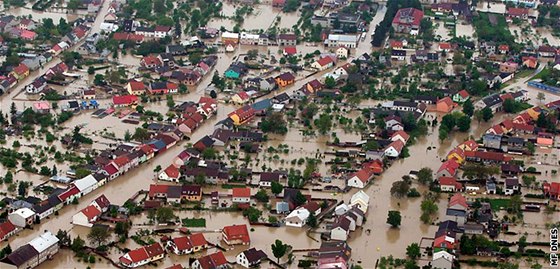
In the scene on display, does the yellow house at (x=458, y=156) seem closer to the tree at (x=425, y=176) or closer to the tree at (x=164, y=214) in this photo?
the tree at (x=425, y=176)

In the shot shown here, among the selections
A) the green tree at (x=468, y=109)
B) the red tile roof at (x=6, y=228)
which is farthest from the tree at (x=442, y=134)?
the red tile roof at (x=6, y=228)

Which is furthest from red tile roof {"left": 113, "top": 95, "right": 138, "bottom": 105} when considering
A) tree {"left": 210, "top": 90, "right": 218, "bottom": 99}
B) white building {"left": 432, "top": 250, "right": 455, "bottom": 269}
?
white building {"left": 432, "top": 250, "right": 455, "bottom": 269}

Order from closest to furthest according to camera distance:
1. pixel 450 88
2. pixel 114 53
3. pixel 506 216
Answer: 1. pixel 506 216
2. pixel 450 88
3. pixel 114 53

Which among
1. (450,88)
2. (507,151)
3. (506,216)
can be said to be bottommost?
(506,216)

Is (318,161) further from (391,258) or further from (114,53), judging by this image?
(114,53)

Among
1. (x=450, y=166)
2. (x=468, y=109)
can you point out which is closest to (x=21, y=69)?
(x=468, y=109)

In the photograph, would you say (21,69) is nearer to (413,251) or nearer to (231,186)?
(231,186)

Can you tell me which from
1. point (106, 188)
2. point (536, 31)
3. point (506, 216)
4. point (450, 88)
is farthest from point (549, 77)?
point (106, 188)
